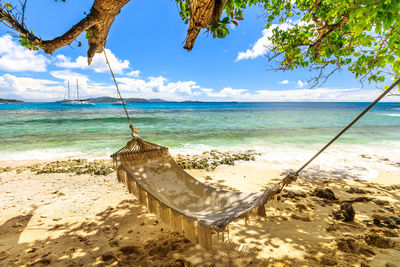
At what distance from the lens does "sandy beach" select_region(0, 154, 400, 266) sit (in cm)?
175

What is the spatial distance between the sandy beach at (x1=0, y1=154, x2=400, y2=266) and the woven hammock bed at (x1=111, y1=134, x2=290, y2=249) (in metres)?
0.36

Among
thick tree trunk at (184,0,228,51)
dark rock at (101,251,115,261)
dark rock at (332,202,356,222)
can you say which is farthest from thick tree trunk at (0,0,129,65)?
dark rock at (332,202,356,222)

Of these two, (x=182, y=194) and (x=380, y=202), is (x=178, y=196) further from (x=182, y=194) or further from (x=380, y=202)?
(x=380, y=202)

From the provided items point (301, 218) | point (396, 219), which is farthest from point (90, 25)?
point (396, 219)

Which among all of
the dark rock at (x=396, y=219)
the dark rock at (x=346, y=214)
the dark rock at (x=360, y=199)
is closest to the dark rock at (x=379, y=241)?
the dark rock at (x=346, y=214)

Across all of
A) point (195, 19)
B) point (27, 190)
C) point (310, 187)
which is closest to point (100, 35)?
point (195, 19)

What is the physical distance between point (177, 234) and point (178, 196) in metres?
0.41

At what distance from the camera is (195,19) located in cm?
164

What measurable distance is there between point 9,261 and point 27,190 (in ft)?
6.87

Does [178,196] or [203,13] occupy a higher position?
[203,13]

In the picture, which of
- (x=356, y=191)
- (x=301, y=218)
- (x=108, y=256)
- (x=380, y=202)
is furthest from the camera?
(x=356, y=191)

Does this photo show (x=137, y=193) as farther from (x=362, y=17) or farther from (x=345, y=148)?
(x=345, y=148)

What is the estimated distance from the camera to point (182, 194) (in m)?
2.32

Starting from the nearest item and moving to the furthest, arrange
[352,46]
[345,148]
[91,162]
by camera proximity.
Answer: [352,46] → [91,162] → [345,148]
